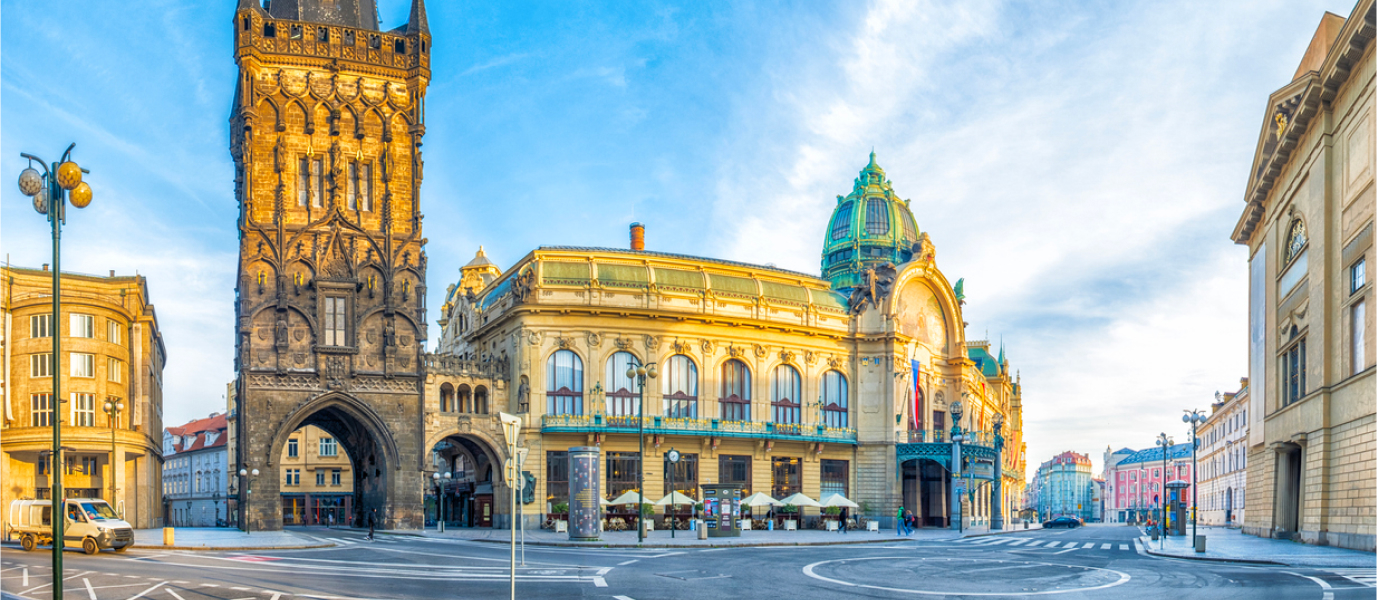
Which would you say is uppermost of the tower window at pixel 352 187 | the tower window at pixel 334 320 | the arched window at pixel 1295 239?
the tower window at pixel 352 187

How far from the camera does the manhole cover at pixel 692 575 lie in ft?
81.7

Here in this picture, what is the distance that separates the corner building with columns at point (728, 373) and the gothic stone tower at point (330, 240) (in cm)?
376

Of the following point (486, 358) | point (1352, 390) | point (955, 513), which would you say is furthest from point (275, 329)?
point (1352, 390)

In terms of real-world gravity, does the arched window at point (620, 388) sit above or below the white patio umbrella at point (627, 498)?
above

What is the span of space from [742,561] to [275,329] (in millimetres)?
33437

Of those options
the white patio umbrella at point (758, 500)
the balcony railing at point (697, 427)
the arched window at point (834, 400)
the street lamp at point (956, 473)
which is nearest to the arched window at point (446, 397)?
the balcony railing at point (697, 427)

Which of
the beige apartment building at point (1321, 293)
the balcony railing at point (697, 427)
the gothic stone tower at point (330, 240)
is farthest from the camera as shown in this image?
the balcony railing at point (697, 427)

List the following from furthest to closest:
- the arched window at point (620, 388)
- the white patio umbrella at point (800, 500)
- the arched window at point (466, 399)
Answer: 1. the arched window at point (620, 388)
2. the arched window at point (466, 399)
3. the white patio umbrella at point (800, 500)

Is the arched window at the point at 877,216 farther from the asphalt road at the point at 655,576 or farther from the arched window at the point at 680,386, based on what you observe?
the asphalt road at the point at 655,576

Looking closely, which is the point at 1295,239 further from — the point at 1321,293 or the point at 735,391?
the point at 735,391

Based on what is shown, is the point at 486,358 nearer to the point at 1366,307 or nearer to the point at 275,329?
the point at 275,329

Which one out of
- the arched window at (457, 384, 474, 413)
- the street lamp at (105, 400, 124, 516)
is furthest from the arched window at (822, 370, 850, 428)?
the street lamp at (105, 400, 124, 516)

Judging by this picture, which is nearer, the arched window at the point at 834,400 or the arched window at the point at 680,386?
the arched window at the point at 680,386

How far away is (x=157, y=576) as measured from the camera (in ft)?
78.7
